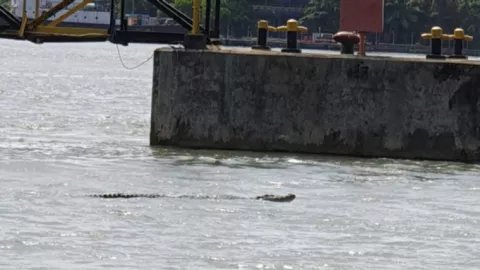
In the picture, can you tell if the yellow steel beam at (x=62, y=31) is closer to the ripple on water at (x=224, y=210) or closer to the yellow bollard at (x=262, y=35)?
the ripple on water at (x=224, y=210)

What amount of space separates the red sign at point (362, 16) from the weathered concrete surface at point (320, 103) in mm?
2859

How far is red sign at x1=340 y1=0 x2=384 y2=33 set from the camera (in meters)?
27.6

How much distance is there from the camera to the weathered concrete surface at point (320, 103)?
24.5 metres

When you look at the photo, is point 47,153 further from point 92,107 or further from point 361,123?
point 92,107

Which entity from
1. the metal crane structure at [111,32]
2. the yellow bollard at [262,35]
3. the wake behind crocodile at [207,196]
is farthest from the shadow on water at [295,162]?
the wake behind crocodile at [207,196]

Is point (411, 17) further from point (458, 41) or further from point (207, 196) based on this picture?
point (207, 196)

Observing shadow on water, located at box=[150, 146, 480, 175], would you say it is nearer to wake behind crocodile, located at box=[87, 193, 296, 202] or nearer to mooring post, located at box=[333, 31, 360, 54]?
mooring post, located at box=[333, 31, 360, 54]

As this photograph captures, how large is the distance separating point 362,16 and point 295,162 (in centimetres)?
413

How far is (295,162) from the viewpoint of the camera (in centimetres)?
2441

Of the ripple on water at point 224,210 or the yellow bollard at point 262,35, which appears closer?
the ripple on water at point 224,210

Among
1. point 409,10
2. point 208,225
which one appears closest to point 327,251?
point 208,225

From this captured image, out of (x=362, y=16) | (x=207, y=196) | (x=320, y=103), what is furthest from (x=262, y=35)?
(x=207, y=196)

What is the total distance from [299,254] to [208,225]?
73.6 inches

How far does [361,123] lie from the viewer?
971 inches
